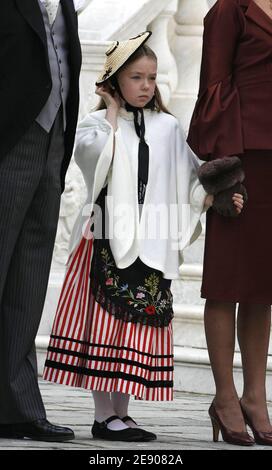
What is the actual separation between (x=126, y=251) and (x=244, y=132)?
0.57m

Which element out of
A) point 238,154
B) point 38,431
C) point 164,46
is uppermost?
point 164,46

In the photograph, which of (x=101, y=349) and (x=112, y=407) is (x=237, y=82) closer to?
(x=101, y=349)

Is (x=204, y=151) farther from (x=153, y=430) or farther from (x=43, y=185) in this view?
(x=153, y=430)

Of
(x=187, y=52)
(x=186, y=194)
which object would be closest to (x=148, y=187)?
(x=186, y=194)

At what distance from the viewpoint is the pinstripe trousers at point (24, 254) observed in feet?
16.8

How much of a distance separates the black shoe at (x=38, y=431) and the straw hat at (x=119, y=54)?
1241mm

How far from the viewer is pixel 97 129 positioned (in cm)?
545

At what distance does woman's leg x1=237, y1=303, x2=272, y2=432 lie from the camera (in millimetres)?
5434

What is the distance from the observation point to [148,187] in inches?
213

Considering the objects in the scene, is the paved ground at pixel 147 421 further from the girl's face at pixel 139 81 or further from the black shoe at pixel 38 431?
the girl's face at pixel 139 81

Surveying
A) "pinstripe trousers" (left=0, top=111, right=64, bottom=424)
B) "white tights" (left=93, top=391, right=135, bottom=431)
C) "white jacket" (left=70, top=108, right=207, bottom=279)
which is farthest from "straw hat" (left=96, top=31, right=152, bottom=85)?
"white tights" (left=93, top=391, right=135, bottom=431)

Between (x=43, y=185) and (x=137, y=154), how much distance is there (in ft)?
1.34
